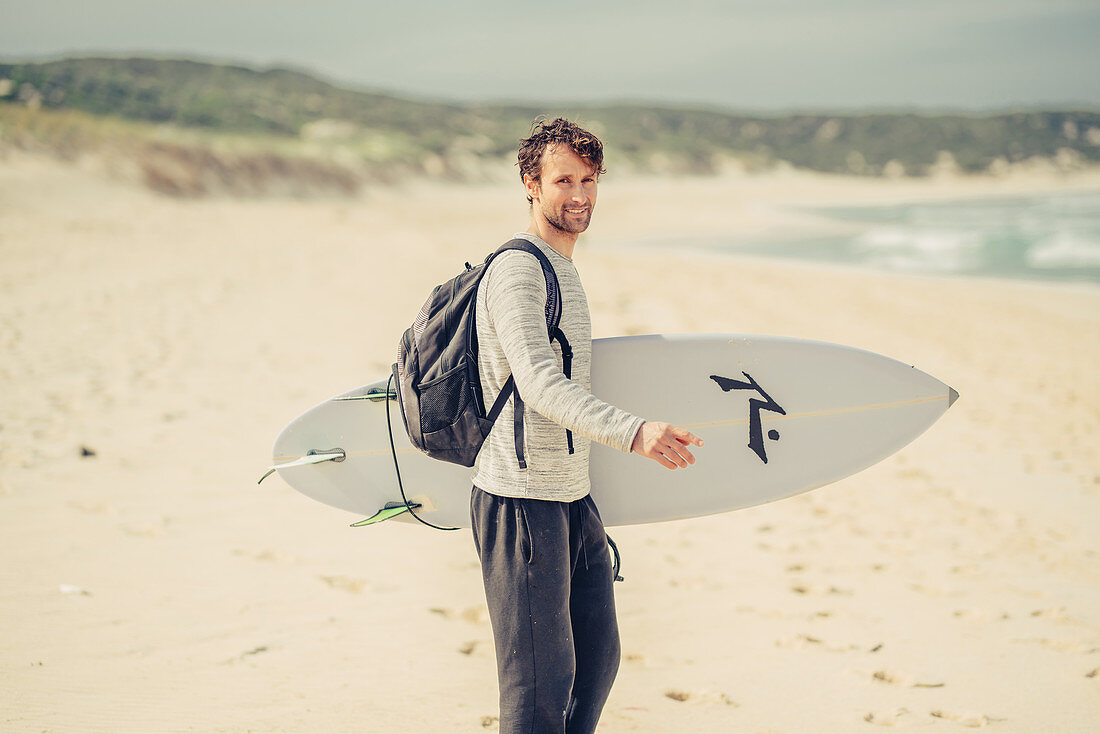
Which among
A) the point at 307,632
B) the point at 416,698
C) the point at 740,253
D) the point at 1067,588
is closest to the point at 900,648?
the point at 1067,588

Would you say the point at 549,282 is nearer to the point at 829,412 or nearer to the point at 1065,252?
the point at 829,412

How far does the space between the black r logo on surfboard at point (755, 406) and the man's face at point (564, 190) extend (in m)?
1.05

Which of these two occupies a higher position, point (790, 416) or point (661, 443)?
point (661, 443)

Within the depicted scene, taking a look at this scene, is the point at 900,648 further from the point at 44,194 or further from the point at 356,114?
the point at 356,114

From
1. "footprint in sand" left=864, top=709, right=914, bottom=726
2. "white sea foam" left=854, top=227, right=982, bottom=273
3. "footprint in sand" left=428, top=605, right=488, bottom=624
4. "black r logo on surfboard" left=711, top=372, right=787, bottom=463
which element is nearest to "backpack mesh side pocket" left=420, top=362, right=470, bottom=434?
"black r logo on surfboard" left=711, top=372, right=787, bottom=463

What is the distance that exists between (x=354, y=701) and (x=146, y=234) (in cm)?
1496

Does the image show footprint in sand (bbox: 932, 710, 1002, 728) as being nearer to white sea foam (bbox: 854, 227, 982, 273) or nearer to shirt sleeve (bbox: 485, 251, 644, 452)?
shirt sleeve (bbox: 485, 251, 644, 452)

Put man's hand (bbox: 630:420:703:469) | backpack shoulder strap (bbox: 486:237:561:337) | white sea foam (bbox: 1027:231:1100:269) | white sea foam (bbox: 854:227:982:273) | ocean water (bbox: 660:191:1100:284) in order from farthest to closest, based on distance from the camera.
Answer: white sea foam (bbox: 854:227:982:273)
white sea foam (bbox: 1027:231:1100:269)
ocean water (bbox: 660:191:1100:284)
backpack shoulder strap (bbox: 486:237:561:337)
man's hand (bbox: 630:420:703:469)

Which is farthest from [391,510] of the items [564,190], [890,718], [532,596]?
[890,718]

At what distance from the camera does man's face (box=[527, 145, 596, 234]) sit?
1487mm

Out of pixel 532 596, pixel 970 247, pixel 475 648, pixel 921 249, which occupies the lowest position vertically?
pixel 475 648

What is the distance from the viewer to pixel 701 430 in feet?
7.95

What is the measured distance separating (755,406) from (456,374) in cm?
127

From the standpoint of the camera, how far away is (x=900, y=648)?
2684 mm
